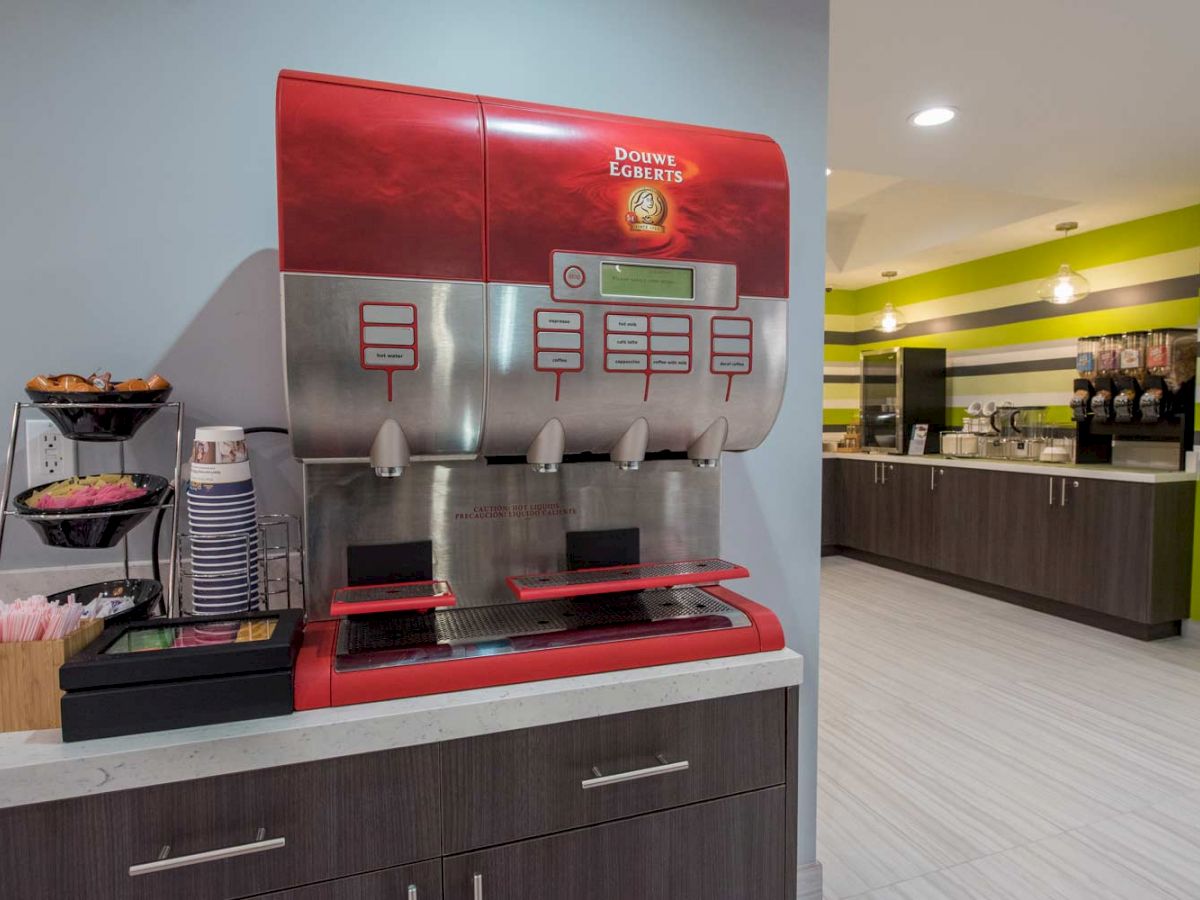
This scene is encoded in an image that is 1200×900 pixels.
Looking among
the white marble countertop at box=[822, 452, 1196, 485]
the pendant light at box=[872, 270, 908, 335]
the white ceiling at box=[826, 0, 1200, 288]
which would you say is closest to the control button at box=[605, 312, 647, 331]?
the white ceiling at box=[826, 0, 1200, 288]

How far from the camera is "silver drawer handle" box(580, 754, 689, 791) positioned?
3.40 feet

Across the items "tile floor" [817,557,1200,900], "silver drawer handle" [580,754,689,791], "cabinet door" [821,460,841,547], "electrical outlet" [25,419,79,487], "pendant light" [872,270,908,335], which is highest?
"pendant light" [872,270,908,335]

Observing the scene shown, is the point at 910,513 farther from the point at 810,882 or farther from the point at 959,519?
the point at 810,882

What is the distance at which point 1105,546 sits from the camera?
4117 mm

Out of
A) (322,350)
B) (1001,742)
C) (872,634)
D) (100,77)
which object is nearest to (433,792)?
(322,350)

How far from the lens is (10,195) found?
1253 millimetres

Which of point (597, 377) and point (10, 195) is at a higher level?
point (10, 195)

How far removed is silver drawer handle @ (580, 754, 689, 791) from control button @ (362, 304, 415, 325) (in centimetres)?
72

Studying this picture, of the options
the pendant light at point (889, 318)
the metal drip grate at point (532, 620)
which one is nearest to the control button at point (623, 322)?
the metal drip grate at point (532, 620)

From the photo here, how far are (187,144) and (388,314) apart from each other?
26.6 inches

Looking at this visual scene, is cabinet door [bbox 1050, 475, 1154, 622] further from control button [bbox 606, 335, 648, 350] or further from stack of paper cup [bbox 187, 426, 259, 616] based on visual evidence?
stack of paper cup [bbox 187, 426, 259, 616]

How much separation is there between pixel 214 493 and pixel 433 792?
59 centimetres

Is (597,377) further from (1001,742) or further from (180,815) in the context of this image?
(1001,742)

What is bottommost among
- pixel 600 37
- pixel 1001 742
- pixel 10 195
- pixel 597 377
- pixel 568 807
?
pixel 1001 742
